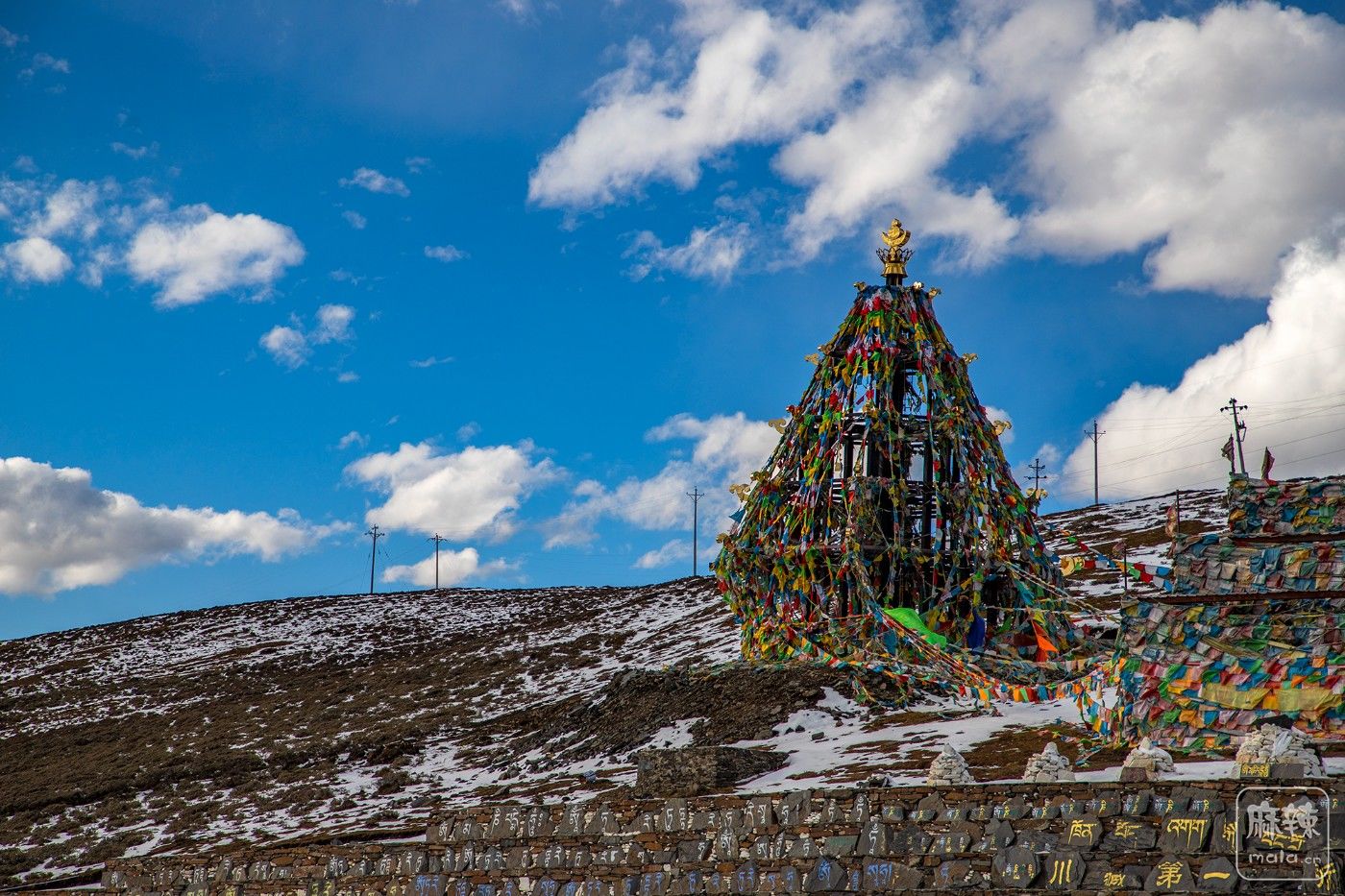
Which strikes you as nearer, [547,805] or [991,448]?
[547,805]

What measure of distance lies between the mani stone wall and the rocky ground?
2.58m

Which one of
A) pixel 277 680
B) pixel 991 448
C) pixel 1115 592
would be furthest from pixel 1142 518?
pixel 277 680

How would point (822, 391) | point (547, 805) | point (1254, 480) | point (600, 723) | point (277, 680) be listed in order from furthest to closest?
point (277, 680)
point (822, 391)
point (600, 723)
point (1254, 480)
point (547, 805)

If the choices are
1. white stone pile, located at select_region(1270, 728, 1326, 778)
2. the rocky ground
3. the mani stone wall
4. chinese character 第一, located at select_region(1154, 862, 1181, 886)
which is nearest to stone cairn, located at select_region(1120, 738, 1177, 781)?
the mani stone wall

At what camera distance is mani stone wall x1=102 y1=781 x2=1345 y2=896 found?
50.2 ft

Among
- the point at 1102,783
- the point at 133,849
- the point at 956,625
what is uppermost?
the point at 956,625

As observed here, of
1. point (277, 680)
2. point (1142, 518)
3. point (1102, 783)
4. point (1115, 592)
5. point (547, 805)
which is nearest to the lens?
point (1102, 783)

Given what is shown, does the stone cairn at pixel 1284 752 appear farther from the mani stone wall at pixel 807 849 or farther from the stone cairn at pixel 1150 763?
the stone cairn at pixel 1150 763

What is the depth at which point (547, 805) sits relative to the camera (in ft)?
65.9

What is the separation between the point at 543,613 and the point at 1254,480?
149 ft

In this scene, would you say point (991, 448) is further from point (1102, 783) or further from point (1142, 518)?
point (1142, 518)

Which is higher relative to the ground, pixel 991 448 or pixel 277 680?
pixel 991 448

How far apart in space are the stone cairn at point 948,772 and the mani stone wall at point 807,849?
0.17 metres

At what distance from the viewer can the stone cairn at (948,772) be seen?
675 inches
